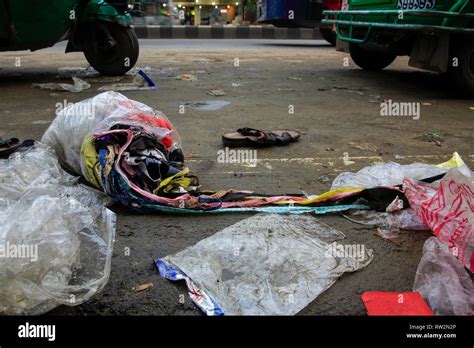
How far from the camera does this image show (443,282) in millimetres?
1504

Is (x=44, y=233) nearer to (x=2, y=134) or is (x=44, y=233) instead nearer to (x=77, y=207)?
(x=77, y=207)

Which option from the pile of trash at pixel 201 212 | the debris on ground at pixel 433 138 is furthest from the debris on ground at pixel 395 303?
the debris on ground at pixel 433 138

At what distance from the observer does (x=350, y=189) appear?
7.20ft

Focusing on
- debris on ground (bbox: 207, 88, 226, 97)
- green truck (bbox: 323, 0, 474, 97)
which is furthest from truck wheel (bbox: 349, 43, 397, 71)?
debris on ground (bbox: 207, 88, 226, 97)

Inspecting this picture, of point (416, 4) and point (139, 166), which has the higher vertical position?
point (416, 4)

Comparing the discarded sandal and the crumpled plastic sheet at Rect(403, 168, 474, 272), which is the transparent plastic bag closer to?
the crumpled plastic sheet at Rect(403, 168, 474, 272)

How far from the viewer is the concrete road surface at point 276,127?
1.58m

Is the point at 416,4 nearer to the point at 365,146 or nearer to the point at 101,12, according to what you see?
the point at 365,146

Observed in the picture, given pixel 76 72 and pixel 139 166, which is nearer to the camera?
A: pixel 139 166

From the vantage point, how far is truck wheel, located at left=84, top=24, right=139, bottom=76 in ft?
19.0

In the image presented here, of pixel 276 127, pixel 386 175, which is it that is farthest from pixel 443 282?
pixel 276 127

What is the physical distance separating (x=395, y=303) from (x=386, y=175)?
41.4 inches

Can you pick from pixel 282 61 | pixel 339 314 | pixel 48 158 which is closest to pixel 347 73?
pixel 282 61

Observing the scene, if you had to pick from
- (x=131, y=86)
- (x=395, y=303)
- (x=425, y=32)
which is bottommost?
(x=395, y=303)
